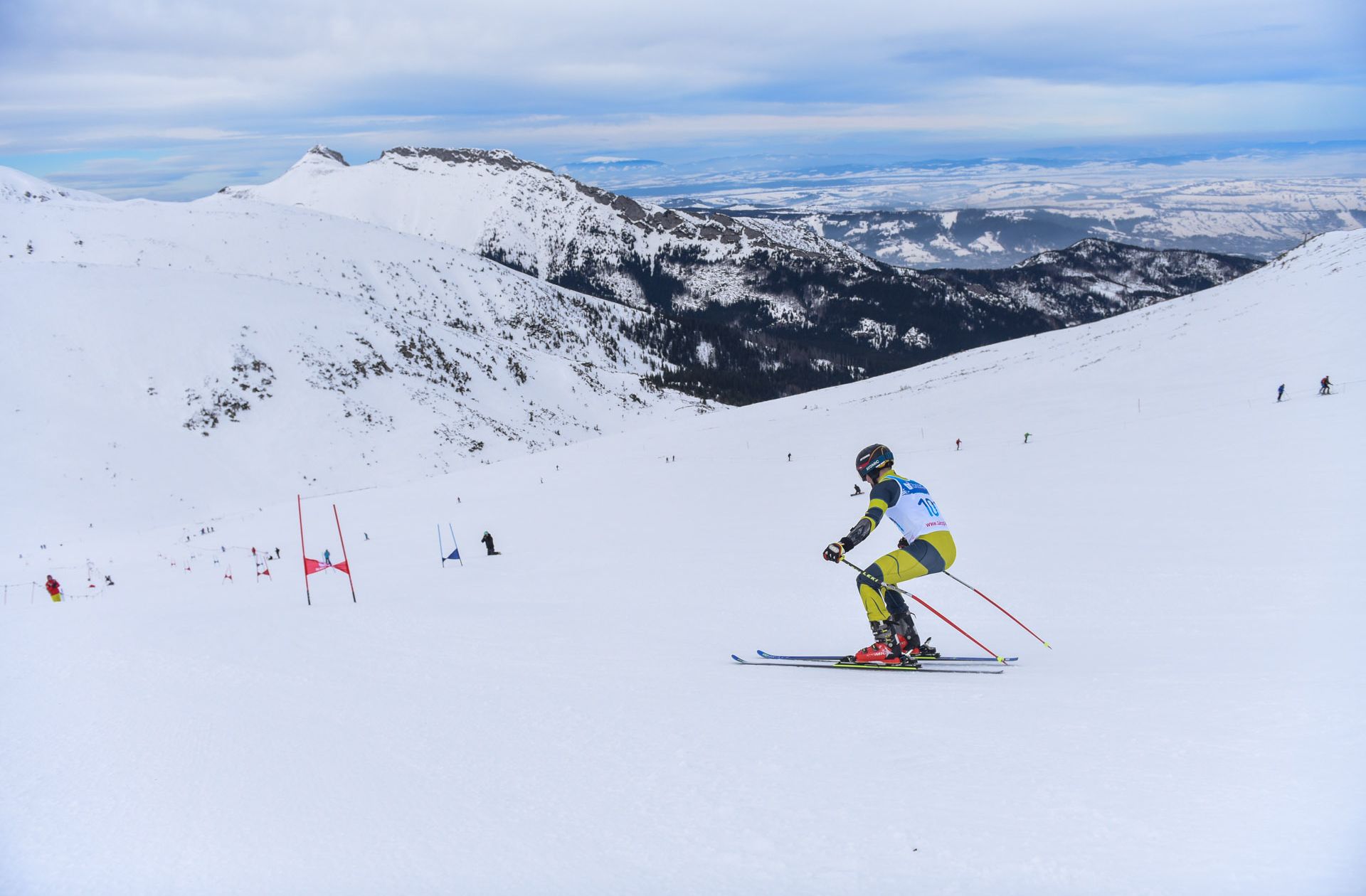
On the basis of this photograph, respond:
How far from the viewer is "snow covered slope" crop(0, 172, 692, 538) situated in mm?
47562

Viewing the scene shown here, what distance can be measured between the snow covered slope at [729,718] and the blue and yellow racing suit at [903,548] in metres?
1.15

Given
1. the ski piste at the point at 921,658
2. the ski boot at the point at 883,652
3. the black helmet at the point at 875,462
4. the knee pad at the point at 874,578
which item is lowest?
the ski piste at the point at 921,658

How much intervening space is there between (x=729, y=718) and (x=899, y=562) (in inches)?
123

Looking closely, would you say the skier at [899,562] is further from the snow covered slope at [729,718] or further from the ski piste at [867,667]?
the snow covered slope at [729,718]

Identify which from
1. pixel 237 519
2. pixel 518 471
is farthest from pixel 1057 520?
pixel 237 519

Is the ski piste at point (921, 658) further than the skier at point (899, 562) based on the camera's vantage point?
No

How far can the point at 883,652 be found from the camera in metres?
8.42

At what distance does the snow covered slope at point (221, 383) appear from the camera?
4756cm

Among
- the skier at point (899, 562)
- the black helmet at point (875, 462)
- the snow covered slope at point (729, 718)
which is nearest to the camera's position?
the snow covered slope at point (729, 718)

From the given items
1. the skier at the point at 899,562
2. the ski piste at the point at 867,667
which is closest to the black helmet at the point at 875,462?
the skier at the point at 899,562

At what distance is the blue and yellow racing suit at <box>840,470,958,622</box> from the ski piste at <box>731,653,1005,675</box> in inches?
20.9

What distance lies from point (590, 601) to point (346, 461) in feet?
159

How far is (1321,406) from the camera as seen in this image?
2359cm

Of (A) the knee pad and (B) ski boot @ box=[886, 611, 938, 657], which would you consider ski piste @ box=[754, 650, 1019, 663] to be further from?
(A) the knee pad
